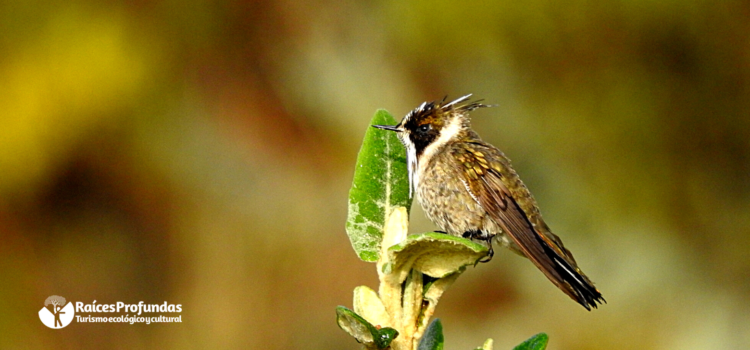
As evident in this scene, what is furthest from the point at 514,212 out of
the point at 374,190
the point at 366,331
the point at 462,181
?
the point at 366,331

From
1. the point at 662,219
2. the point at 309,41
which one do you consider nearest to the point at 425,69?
the point at 309,41

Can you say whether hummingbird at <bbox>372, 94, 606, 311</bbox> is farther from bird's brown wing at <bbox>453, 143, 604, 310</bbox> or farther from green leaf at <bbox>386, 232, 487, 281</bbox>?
green leaf at <bbox>386, 232, 487, 281</bbox>

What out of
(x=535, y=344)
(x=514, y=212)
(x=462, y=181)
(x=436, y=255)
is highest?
(x=462, y=181)

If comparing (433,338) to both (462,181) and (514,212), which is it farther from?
(462,181)

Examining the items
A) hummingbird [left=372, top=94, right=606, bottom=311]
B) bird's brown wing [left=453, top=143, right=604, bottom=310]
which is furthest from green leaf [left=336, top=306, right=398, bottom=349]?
hummingbird [left=372, top=94, right=606, bottom=311]

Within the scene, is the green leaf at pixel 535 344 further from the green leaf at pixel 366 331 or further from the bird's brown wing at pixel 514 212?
the bird's brown wing at pixel 514 212

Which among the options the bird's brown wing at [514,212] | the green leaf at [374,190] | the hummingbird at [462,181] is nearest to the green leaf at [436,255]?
the green leaf at [374,190]

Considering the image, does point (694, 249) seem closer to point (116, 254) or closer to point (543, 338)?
point (116, 254)
